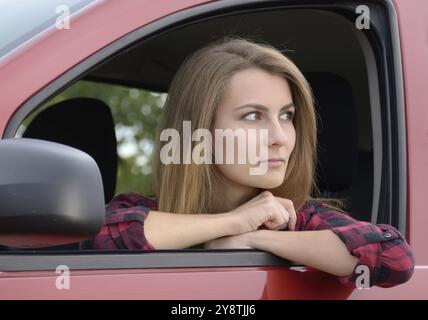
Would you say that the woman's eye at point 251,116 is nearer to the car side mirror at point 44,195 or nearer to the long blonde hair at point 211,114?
the long blonde hair at point 211,114

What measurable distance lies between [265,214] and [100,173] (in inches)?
15.4

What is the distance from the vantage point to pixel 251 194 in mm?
2516

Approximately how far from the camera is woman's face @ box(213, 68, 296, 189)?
234 cm

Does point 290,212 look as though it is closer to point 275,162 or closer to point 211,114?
point 275,162

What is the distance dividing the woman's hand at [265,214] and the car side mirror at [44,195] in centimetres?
64

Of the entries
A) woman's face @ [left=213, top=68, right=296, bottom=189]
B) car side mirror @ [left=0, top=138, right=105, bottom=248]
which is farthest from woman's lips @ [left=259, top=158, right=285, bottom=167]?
car side mirror @ [left=0, top=138, right=105, bottom=248]

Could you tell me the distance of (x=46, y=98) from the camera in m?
1.95

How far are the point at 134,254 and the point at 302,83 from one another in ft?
2.54

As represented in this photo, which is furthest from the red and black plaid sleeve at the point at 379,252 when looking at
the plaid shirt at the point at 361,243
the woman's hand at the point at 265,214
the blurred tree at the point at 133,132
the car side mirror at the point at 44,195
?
the blurred tree at the point at 133,132

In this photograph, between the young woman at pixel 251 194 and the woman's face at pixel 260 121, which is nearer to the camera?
the young woman at pixel 251 194

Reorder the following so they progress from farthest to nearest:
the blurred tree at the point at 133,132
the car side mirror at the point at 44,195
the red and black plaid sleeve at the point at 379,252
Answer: the blurred tree at the point at 133,132
the red and black plaid sleeve at the point at 379,252
the car side mirror at the point at 44,195

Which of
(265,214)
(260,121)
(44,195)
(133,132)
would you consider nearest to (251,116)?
(260,121)

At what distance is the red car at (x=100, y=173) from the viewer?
1.67 m
